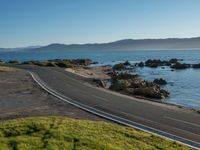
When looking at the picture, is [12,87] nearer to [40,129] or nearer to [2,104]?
[2,104]

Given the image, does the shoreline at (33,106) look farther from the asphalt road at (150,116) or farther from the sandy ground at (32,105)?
the asphalt road at (150,116)

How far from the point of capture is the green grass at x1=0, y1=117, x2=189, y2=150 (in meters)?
14.0

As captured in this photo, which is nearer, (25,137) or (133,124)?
(25,137)

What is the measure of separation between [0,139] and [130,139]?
225 inches

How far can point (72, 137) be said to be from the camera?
49.6 ft

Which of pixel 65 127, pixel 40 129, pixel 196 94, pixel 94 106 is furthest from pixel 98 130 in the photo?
pixel 196 94

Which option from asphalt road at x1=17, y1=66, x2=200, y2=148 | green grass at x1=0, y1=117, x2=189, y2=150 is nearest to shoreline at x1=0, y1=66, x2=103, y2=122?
asphalt road at x1=17, y1=66, x2=200, y2=148

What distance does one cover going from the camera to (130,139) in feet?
50.5

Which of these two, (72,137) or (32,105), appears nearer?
(72,137)

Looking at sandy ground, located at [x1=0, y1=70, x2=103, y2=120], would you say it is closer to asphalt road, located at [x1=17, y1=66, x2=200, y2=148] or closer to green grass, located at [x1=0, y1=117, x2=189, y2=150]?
asphalt road, located at [x1=17, y1=66, x2=200, y2=148]

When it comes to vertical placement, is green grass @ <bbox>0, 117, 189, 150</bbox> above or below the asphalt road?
above

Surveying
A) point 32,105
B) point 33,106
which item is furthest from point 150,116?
point 32,105

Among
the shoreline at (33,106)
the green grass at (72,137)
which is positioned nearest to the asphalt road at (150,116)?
the shoreline at (33,106)

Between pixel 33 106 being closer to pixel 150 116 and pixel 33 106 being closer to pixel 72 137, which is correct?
pixel 150 116
